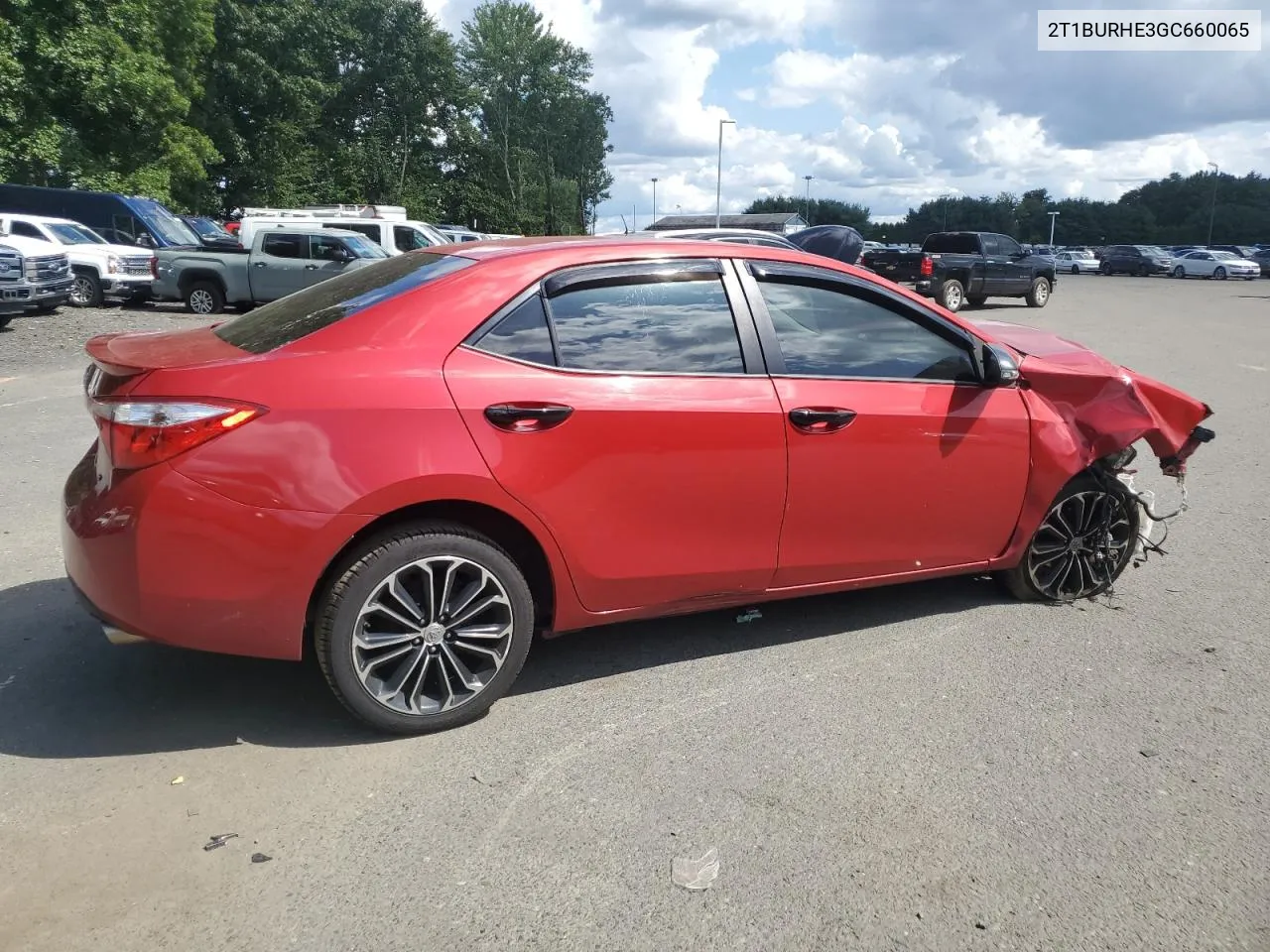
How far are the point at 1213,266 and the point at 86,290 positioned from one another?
5288 cm

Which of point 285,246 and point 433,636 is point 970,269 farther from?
point 433,636

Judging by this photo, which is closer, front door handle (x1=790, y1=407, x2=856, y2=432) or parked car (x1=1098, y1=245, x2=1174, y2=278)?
front door handle (x1=790, y1=407, x2=856, y2=432)

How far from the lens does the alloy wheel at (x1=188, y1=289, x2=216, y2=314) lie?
19609 millimetres

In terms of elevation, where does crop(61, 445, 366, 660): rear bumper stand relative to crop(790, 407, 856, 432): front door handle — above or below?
below

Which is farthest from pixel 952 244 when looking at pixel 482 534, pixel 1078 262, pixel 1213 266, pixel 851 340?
pixel 1078 262

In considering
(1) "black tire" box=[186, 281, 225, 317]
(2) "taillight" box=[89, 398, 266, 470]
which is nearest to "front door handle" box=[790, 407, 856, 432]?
(2) "taillight" box=[89, 398, 266, 470]

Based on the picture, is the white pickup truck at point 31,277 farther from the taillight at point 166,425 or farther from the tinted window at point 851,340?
the tinted window at point 851,340

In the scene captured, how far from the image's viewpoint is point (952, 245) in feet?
79.3

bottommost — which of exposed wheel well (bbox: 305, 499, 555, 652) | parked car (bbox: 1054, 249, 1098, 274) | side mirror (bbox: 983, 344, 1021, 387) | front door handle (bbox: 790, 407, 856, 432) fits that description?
parked car (bbox: 1054, 249, 1098, 274)

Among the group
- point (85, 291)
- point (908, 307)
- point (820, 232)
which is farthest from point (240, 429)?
point (85, 291)

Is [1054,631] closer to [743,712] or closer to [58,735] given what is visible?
[743,712]

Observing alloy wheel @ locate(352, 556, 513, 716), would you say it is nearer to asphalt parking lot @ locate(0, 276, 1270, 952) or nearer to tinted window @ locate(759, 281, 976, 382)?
asphalt parking lot @ locate(0, 276, 1270, 952)

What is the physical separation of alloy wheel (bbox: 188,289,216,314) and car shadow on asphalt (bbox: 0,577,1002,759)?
647 inches

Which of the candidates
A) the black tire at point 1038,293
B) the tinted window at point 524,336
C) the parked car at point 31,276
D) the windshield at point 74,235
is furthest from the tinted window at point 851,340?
the black tire at point 1038,293
